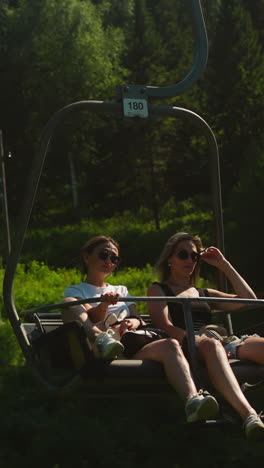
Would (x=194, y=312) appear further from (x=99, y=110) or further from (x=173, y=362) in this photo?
(x=99, y=110)

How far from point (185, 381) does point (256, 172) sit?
16618 millimetres

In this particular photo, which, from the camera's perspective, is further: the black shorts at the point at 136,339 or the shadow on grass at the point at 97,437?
the shadow on grass at the point at 97,437

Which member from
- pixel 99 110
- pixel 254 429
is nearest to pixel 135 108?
pixel 99 110

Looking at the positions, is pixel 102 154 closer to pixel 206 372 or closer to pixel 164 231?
pixel 164 231

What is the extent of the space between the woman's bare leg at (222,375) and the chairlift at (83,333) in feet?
0.20

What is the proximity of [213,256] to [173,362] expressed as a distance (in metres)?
0.89

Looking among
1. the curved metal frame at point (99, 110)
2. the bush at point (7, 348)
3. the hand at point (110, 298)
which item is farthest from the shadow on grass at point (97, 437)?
the hand at point (110, 298)

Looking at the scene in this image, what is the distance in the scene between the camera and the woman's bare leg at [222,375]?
408 centimetres

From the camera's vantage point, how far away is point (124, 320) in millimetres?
4684

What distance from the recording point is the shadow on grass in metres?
13.3

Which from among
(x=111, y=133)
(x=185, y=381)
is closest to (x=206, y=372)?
(x=185, y=381)

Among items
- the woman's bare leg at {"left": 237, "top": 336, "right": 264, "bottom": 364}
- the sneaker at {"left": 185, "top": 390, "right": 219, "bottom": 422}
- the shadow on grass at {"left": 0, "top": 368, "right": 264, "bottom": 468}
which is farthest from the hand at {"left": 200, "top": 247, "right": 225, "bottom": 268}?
the shadow on grass at {"left": 0, "top": 368, "right": 264, "bottom": 468}

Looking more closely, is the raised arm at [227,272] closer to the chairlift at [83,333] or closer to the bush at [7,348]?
the chairlift at [83,333]

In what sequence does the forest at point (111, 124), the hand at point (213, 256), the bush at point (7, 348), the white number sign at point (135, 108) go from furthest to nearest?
the forest at point (111, 124) → the bush at point (7, 348) → the hand at point (213, 256) → the white number sign at point (135, 108)
